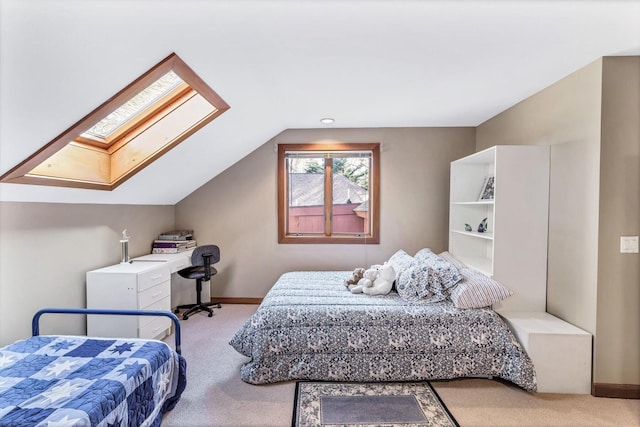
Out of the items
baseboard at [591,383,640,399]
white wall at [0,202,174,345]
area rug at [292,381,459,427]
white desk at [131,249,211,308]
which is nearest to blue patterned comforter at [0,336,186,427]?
white wall at [0,202,174,345]

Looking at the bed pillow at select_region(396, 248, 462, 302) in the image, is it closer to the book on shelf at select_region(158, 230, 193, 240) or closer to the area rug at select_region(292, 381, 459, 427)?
the area rug at select_region(292, 381, 459, 427)

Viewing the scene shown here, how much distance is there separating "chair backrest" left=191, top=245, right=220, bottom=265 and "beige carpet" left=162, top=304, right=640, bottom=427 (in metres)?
1.30

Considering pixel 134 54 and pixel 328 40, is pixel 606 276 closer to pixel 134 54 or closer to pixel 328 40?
pixel 328 40

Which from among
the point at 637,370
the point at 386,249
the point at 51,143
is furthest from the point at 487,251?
the point at 51,143

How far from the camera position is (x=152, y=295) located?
2807mm

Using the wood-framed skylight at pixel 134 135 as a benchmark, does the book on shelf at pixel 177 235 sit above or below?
below

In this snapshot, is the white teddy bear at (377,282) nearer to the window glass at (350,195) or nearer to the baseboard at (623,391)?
the window glass at (350,195)

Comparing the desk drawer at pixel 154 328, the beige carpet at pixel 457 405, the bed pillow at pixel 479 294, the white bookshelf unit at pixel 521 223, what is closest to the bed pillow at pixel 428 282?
the bed pillow at pixel 479 294

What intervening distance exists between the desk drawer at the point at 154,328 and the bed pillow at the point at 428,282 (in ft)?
7.58

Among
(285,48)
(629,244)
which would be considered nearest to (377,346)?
(629,244)

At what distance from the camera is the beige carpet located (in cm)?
186

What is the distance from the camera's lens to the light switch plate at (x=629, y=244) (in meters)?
2.02

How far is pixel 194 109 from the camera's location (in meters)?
2.66

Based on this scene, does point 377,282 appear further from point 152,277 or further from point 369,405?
point 152,277
